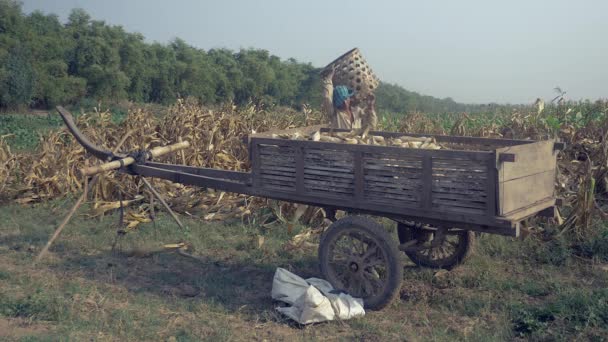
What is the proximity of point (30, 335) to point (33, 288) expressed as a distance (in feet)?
4.13

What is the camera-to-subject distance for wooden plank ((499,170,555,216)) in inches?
173

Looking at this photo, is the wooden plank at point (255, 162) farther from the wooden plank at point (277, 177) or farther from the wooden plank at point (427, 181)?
the wooden plank at point (427, 181)

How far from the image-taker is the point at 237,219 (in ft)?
28.3

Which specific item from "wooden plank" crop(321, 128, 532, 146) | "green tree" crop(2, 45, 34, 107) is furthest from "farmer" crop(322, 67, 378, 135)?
"green tree" crop(2, 45, 34, 107)

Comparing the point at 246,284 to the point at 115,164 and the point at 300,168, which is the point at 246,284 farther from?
the point at 115,164

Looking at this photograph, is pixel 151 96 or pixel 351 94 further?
pixel 151 96

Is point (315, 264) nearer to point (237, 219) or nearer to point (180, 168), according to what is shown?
point (180, 168)

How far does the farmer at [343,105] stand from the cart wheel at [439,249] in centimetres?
187

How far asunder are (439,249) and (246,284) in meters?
2.07

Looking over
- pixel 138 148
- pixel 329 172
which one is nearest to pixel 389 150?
pixel 329 172

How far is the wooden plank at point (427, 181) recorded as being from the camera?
4.61 meters

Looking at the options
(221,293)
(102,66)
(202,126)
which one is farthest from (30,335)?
(102,66)

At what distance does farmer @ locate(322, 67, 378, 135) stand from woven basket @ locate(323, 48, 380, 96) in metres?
0.09

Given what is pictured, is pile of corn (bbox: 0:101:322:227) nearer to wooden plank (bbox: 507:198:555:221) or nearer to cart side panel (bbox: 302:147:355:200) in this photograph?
cart side panel (bbox: 302:147:355:200)
